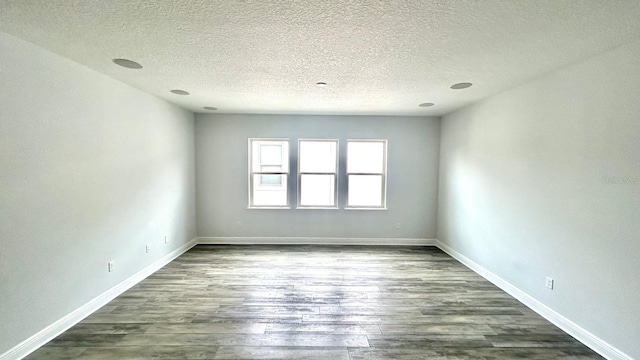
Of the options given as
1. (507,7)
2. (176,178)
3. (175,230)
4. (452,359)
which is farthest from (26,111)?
(452,359)

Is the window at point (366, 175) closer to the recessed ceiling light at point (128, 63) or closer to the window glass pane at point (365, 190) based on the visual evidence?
the window glass pane at point (365, 190)

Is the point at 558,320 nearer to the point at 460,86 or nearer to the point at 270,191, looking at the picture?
the point at 460,86

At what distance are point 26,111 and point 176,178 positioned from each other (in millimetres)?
2203

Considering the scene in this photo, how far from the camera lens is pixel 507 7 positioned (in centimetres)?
150

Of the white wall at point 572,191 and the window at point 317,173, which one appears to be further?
the window at point 317,173

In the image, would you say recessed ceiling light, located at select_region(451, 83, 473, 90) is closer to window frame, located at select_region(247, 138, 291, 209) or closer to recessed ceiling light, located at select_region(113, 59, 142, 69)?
window frame, located at select_region(247, 138, 291, 209)

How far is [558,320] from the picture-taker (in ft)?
7.93

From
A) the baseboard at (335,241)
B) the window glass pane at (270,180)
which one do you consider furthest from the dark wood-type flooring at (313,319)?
the window glass pane at (270,180)

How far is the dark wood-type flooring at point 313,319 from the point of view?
2.05m

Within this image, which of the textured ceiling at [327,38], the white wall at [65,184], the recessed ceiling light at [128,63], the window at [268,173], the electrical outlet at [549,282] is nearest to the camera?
the textured ceiling at [327,38]

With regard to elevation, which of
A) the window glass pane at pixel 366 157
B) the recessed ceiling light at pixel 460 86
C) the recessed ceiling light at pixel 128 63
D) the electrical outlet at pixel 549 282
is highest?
the recessed ceiling light at pixel 460 86

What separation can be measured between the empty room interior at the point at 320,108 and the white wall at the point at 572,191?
1 centimetres

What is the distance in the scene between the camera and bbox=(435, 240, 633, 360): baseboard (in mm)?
2004

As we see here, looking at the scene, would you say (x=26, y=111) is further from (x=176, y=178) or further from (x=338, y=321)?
(x=338, y=321)
